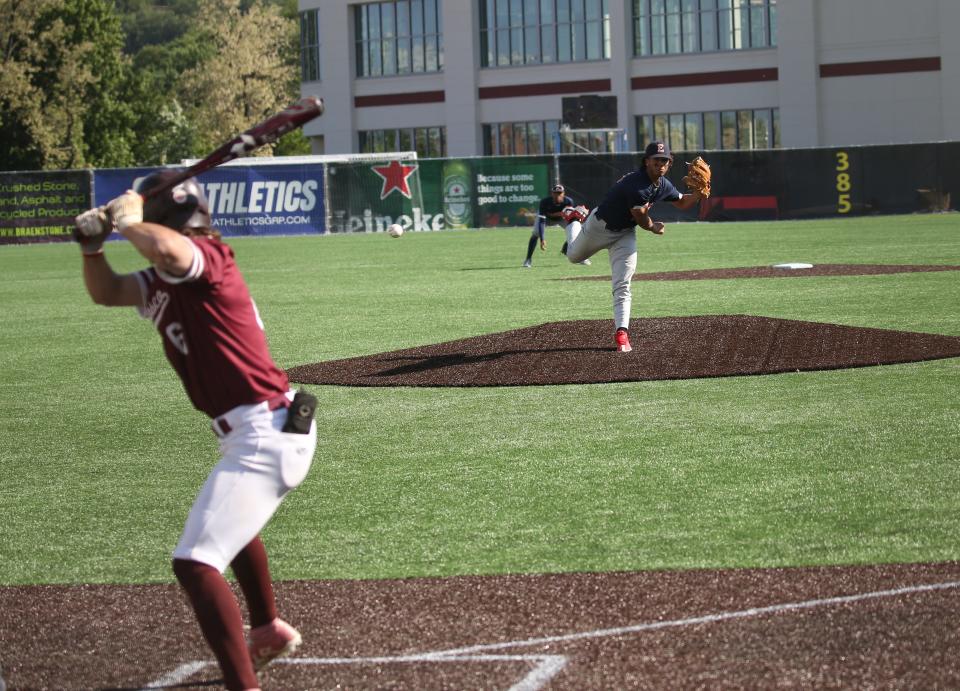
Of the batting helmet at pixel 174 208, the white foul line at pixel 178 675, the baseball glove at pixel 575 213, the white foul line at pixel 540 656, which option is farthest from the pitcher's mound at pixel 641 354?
the batting helmet at pixel 174 208

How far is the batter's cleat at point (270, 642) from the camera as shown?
16.8 feet

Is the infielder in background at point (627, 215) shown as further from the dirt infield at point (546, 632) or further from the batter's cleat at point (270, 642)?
the batter's cleat at point (270, 642)

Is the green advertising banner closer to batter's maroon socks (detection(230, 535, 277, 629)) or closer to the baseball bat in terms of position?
the baseball bat

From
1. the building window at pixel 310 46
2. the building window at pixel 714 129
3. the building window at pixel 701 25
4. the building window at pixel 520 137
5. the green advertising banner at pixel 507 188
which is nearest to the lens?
the green advertising banner at pixel 507 188

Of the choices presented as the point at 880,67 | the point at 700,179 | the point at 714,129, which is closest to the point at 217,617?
the point at 700,179

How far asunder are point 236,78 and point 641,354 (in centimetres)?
8135

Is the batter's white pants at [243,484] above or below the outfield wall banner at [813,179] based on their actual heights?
below

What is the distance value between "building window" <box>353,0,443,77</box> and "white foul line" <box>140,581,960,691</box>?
65.7 m

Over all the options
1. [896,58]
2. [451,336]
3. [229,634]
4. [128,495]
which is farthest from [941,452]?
[896,58]

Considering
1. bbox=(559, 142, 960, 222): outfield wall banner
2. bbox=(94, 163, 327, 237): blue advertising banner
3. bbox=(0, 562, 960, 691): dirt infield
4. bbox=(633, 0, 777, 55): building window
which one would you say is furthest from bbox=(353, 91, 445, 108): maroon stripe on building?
bbox=(0, 562, 960, 691): dirt infield

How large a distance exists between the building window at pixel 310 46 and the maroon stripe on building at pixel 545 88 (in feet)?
36.3

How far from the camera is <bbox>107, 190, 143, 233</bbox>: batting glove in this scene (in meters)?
4.80

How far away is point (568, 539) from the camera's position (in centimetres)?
729

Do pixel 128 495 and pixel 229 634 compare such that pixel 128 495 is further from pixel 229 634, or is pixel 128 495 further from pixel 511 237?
pixel 511 237
